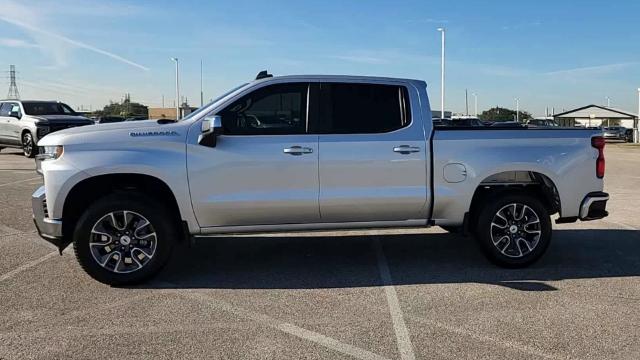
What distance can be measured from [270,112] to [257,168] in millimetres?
589

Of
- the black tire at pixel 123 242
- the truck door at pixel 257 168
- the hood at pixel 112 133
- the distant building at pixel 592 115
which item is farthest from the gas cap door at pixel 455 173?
the distant building at pixel 592 115

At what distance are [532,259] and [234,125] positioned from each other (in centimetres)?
337

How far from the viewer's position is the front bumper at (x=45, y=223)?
5301mm

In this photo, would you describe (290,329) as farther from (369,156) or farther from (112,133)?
(112,133)

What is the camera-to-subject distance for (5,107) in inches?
810

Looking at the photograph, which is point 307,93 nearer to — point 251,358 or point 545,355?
point 251,358

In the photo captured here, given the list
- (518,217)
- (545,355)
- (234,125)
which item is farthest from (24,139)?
(545,355)

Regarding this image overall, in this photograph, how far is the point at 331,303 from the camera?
4941mm

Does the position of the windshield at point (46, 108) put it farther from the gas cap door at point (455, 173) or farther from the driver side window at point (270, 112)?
the gas cap door at point (455, 173)

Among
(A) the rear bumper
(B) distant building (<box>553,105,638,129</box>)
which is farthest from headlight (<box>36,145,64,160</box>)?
(B) distant building (<box>553,105,638,129</box>)

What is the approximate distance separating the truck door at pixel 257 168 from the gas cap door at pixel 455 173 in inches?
53.2

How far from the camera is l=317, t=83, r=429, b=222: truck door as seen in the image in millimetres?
5691

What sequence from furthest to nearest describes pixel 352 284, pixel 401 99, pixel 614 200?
pixel 614 200, pixel 401 99, pixel 352 284

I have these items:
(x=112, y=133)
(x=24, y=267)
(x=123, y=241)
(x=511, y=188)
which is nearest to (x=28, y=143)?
(x=24, y=267)
